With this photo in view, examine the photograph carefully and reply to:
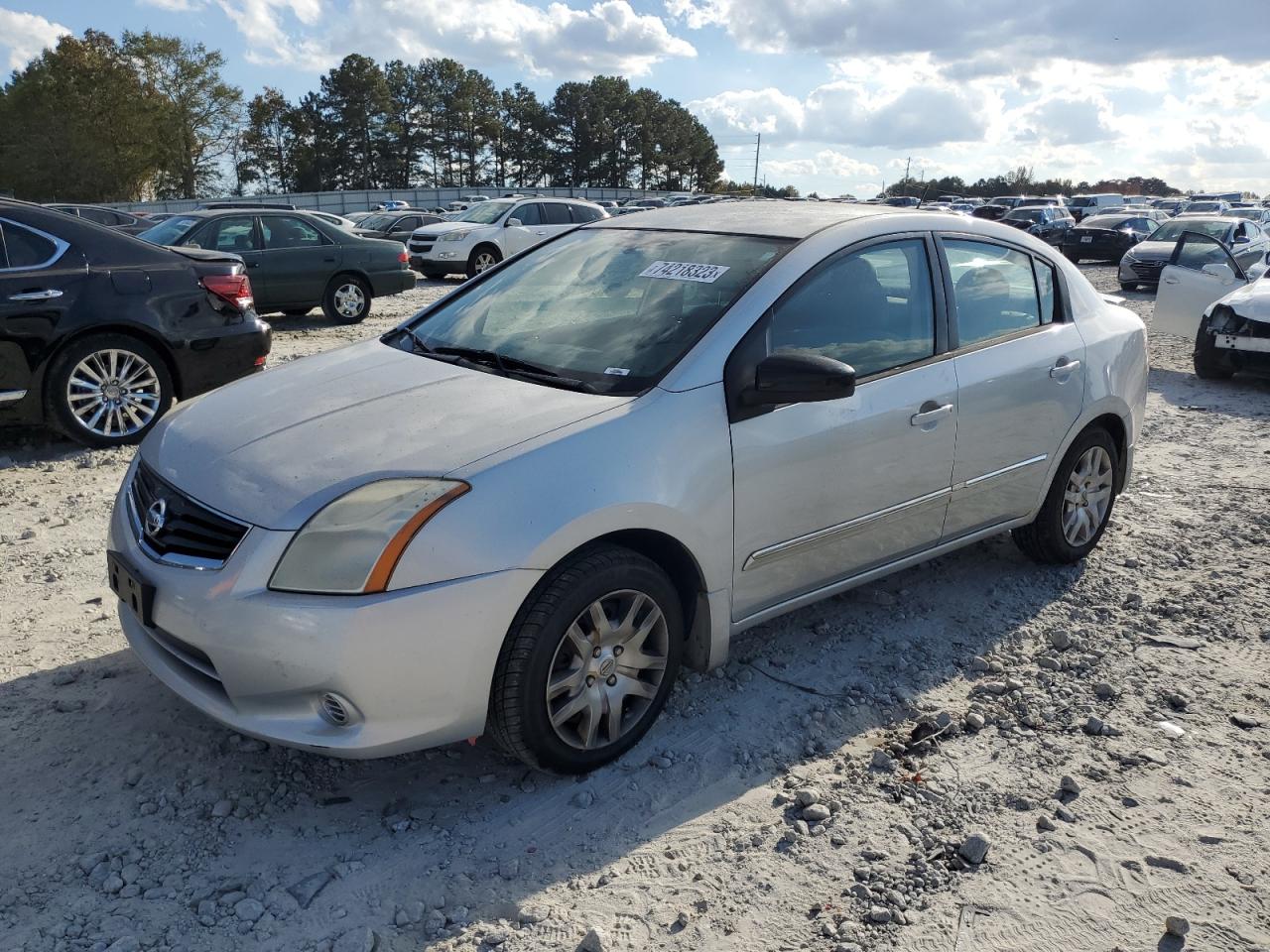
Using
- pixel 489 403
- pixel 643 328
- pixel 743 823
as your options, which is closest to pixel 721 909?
pixel 743 823

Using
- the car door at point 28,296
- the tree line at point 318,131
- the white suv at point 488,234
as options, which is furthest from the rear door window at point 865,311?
the tree line at point 318,131

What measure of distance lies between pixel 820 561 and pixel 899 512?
437 millimetres

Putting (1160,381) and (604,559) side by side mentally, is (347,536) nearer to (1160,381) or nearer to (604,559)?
(604,559)

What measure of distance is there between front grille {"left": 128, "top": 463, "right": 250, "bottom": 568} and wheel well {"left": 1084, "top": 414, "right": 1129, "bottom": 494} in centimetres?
386

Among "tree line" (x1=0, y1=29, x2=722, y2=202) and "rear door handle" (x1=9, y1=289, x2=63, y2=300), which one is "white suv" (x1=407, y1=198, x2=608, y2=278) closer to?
"rear door handle" (x1=9, y1=289, x2=63, y2=300)

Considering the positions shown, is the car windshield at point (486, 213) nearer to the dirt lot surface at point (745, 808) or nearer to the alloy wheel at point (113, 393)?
the alloy wheel at point (113, 393)

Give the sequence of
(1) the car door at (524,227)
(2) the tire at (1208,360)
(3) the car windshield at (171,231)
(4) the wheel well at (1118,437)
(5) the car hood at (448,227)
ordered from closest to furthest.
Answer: (4) the wheel well at (1118,437)
(2) the tire at (1208,360)
(3) the car windshield at (171,231)
(1) the car door at (524,227)
(5) the car hood at (448,227)

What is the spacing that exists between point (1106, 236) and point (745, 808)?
30005 mm

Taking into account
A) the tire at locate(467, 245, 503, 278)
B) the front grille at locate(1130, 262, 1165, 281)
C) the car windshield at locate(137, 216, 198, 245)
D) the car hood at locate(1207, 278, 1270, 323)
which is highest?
the car windshield at locate(137, 216, 198, 245)

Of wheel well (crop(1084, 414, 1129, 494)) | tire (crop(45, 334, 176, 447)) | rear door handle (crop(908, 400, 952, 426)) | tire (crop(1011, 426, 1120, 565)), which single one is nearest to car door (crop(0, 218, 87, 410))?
tire (crop(45, 334, 176, 447))

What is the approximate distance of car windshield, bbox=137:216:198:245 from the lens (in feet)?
39.6

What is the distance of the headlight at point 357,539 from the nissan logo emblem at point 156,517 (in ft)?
1.82

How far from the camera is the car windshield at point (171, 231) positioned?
12070 mm

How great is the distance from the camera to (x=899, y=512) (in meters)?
3.88
